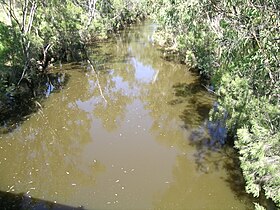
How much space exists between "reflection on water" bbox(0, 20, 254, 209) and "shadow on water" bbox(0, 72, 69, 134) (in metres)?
0.55

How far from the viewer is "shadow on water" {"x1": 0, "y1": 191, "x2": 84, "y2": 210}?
925 cm

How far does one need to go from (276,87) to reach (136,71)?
16.1m

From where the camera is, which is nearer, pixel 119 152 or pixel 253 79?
pixel 253 79

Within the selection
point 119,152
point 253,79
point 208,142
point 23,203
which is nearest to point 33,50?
point 119,152

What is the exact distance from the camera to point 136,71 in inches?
925

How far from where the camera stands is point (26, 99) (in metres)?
17.3

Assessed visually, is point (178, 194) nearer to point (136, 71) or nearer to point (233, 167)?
point (233, 167)

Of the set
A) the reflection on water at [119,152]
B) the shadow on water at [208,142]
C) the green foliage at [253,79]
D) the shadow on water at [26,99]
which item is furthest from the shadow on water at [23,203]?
the green foliage at [253,79]

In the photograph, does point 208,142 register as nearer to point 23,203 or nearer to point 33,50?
point 23,203

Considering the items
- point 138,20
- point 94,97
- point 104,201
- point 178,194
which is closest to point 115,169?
point 104,201

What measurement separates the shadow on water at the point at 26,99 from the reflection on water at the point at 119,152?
55 centimetres

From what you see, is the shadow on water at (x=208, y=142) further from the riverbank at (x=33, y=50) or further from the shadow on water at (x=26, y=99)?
the shadow on water at (x=26, y=99)

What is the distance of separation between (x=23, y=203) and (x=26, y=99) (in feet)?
29.7

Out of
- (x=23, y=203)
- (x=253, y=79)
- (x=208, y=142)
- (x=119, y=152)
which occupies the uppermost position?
(x=253, y=79)
